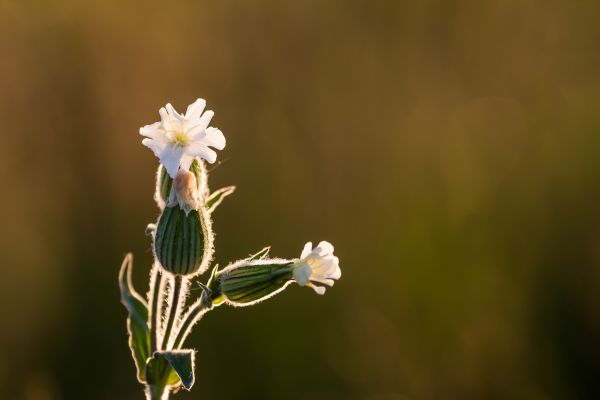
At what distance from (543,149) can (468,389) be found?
2.27 m

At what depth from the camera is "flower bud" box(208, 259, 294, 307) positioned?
2.45 meters

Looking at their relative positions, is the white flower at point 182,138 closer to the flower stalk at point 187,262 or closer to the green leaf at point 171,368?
the flower stalk at point 187,262

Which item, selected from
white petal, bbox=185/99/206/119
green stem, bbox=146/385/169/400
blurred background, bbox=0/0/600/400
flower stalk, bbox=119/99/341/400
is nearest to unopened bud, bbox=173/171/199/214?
flower stalk, bbox=119/99/341/400

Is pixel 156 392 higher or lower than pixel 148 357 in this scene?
lower

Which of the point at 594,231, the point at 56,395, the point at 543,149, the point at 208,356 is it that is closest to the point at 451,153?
the point at 543,149

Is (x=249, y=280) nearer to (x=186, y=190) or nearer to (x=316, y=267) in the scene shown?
(x=316, y=267)

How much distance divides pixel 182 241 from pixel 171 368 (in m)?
0.45

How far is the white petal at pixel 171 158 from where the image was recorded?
2.37 meters

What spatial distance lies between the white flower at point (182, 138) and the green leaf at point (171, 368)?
65 centimetres

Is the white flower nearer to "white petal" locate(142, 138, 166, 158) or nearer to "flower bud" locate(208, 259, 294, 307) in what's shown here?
"white petal" locate(142, 138, 166, 158)

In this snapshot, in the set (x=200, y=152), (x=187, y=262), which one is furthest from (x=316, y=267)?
(x=200, y=152)

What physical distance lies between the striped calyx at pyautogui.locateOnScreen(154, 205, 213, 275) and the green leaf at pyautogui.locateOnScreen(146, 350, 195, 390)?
0.30m

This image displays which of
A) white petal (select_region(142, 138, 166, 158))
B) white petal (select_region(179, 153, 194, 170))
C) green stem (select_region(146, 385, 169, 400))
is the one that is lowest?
green stem (select_region(146, 385, 169, 400))

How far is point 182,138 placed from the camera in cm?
247
